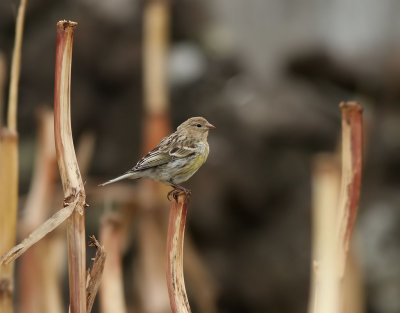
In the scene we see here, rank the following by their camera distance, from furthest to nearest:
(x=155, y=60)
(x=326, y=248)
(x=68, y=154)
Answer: (x=155, y=60), (x=326, y=248), (x=68, y=154)

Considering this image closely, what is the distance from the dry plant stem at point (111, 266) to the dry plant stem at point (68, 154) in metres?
0.98

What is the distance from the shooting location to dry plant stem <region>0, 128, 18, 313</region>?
109 inches

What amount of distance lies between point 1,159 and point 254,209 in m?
4.36

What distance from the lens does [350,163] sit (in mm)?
2451

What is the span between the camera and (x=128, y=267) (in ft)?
22.4

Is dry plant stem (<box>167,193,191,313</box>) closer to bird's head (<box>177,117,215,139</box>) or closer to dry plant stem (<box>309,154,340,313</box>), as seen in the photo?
dry plant stem (<box>309,154,340,313</box>)

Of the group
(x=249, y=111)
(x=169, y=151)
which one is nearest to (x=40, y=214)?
(x=169, y=151)

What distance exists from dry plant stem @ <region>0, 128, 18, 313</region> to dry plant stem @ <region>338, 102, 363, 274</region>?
129cm

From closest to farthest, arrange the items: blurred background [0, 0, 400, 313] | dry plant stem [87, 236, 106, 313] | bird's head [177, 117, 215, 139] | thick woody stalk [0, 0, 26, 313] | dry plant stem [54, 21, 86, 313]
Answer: dry plant stem [54, 21, 86, 313]
dry plant stem [87, 236, 106, 313]
thick woody stalk [0, 0, 26, 313]
bird's head [177, 117, 215, 139]
blurred background [0, 0, 400, 313]

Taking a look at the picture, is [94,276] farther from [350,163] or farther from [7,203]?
[350,163]

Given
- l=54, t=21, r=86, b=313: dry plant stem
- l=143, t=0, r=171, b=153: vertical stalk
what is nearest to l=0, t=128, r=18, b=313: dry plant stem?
l=54, t=21, r=86, b=313: dry plant stem

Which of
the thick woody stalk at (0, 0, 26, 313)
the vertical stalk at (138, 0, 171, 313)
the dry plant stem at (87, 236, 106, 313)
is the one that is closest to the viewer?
the dry plant stem at (87, 236, 106, 313)

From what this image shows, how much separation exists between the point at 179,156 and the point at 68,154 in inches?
58.9

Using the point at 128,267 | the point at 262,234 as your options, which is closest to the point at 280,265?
the point at 262,234
